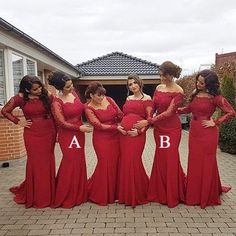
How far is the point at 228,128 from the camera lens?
9812 millimetres

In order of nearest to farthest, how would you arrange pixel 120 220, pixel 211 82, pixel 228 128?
pixel 120 220 < pixel 211 82 < pixel 228 128

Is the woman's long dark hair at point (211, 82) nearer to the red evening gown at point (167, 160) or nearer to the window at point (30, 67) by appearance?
the red evening gown at point (167, 160)

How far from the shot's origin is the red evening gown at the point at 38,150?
5207 millimetres

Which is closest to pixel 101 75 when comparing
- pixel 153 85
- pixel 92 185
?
pixel 153 85

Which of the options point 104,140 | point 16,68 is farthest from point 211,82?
point 16,68

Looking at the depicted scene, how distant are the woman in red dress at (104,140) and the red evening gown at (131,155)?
0.35 feet

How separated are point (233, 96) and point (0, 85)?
6.12m

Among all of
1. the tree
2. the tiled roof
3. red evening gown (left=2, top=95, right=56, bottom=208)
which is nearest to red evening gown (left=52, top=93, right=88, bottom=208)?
red evening gown (left=2, top=95, right=56, bottom=208)

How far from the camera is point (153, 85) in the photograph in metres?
21.7

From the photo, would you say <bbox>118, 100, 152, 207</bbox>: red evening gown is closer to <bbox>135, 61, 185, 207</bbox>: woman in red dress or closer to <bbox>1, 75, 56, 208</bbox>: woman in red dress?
<bbox>135, 61, 185, 207</bbox>: woman in red dress

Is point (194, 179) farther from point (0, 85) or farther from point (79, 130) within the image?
point (0, 85)

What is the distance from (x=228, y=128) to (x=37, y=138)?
20.1ft

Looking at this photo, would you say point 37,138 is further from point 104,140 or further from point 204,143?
point 204,143

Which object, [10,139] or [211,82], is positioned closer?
[211,82]
